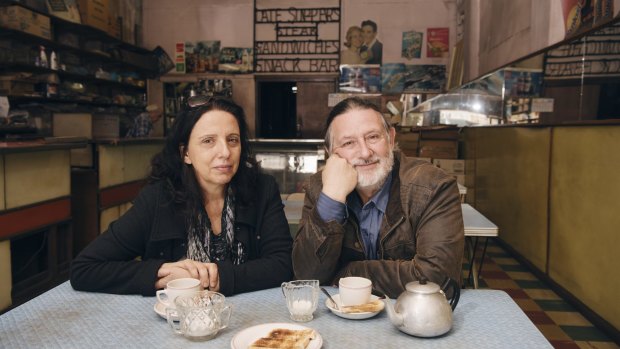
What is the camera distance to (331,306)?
52.8 inches

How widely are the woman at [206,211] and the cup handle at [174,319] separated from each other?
341 millimetres

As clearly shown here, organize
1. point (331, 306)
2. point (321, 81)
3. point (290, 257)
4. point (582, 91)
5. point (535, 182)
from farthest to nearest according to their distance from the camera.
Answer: point (321, 81)
point (535, 182)
point (582, 91)
point (290, 257)
point (331, 306)

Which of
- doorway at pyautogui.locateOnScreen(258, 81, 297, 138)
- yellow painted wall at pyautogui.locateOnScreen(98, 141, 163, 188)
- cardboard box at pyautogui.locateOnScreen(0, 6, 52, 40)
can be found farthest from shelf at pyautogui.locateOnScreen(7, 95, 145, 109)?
doorway at pyautogui.locateOnScreen(258, 81, 297, 138)

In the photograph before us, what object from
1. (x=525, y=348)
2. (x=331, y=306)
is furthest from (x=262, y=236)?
(x=525, y=348)

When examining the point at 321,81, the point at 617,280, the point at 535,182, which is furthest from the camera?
the point at 321,81

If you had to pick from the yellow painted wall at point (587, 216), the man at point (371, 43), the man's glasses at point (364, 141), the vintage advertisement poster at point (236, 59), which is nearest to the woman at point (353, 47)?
the man at point (371, 43)

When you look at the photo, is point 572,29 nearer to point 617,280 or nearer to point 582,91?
point 582,91

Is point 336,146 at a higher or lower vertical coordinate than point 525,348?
higher

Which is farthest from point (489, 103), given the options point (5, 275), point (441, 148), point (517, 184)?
point (5, 275)

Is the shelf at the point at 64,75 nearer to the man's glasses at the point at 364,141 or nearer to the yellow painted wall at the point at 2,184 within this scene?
the yellow painted wall at the point at 2,184

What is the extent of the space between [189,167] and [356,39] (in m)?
8.10

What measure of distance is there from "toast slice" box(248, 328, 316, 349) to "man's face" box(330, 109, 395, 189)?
2.70 ft

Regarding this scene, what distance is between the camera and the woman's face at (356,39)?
9.55 metres

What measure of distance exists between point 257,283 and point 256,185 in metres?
0.54
